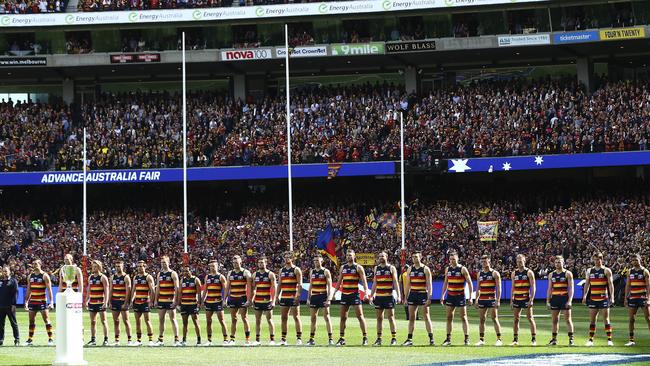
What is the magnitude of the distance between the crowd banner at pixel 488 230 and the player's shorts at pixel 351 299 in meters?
27.0

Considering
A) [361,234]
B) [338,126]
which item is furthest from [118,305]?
[338,126]

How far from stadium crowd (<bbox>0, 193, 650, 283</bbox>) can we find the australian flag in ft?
1.02

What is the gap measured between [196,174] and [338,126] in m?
7.83

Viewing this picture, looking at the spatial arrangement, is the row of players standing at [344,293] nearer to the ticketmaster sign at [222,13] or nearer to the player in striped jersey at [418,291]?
the player in striped jersey at [418,291]

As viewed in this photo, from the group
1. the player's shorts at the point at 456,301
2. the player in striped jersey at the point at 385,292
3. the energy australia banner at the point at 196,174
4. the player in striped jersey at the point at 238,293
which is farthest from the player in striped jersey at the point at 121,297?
→ the energy australia banner at the point at 196,174

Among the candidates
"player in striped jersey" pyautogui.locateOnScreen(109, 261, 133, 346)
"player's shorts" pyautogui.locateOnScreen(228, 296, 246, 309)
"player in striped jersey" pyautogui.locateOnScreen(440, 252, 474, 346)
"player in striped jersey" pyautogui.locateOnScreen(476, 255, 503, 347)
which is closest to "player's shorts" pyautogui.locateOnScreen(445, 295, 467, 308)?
"player in striped jersey" pyautogui.locateOnScreen(440, 252, 474, 346)

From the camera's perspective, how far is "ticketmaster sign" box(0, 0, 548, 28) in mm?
63250

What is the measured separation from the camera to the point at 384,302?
29.2 m

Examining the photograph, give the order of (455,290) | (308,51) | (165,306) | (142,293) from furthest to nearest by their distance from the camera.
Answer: (308,51) < (142,293) < (165,306) < (455,290)

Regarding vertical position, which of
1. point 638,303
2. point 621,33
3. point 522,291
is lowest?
point 638,303

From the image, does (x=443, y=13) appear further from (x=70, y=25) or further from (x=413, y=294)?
(x=413, y=294)

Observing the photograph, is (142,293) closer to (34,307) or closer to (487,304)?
(34,307)

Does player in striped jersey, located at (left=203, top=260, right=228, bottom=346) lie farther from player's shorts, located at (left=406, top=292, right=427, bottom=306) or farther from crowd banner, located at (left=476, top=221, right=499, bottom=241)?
crowd banner, located at (left=476, top=221, right=499, bottom=241)

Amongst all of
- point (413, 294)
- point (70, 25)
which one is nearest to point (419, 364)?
point (413, 294)
